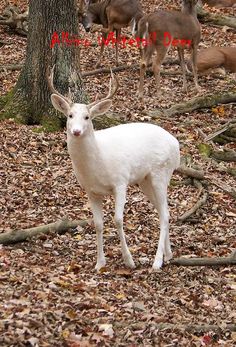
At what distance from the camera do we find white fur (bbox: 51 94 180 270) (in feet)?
21.5

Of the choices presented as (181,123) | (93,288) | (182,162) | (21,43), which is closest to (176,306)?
(93,288)

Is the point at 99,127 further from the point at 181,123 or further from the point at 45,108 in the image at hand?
the point at 181,123

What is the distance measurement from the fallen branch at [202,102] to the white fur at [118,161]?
17.4 feet

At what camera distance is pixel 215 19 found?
1989 cm

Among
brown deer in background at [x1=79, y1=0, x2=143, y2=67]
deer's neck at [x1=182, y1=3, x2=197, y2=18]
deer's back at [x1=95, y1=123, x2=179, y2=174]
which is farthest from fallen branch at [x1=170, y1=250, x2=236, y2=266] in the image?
brown deer in background at [x1=79, y1=0, x2=143, y2=67]

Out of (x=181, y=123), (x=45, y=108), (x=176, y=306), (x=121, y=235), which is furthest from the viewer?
(x=181, y=123)

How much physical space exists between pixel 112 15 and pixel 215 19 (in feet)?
13.6

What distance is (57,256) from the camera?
290 inches

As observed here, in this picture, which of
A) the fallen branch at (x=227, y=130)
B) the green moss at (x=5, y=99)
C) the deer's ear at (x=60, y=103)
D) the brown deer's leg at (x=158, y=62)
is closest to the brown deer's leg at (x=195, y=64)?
the brown deer's leg at (x=158, y=62)

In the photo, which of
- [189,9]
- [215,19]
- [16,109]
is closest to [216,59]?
[189,9]

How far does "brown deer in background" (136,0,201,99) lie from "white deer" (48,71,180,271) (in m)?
6.80

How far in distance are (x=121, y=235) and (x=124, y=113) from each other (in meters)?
5.49

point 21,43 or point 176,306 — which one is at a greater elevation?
point 176,306

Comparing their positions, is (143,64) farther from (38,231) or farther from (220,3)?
(220,3)
